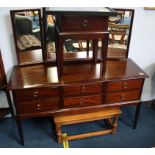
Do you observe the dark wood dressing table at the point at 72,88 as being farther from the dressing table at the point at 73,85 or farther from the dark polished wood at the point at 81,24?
the dark polished wood at the point at 81,24

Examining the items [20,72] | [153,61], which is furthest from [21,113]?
[153,61]

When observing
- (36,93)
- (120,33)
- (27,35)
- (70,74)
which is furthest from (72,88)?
(120,33)

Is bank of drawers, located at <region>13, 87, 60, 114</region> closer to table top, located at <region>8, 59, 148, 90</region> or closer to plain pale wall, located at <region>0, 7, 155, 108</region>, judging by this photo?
table top, located at <region>8, 59, 148, 90</region>

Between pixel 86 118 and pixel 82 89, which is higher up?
pixel 82 89

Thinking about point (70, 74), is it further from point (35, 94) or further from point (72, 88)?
point (35, 94)

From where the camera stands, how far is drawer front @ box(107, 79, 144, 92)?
178 centimetres

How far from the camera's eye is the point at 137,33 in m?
2.02

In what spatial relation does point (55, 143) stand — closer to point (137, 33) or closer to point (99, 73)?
point (99, 73)

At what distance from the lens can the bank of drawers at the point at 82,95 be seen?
5.62ft

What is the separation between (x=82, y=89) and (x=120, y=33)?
2.35 ft

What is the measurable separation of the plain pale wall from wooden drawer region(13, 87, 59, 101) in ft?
1.41

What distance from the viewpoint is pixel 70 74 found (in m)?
1.80

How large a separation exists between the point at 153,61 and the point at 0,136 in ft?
6.58

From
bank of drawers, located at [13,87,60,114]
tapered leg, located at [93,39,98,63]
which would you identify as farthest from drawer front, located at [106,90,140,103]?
bank of drawers, located at [13,87,60,114]
